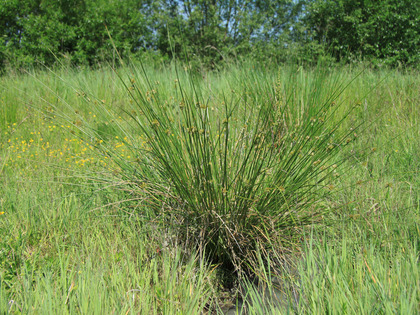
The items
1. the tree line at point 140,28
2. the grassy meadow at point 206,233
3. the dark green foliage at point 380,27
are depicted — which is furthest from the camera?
the dark green foliage at point 380,27

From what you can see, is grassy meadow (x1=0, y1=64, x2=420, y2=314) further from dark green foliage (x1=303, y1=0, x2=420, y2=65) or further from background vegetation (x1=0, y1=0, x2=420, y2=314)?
dark green foliage (x1=303, y1=0, x2=420, y2=65)

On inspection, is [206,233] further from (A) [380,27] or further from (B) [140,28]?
(A) [380,27]

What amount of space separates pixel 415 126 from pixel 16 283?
330cm

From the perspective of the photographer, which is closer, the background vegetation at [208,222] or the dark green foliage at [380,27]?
the background vegetation at [208,222]

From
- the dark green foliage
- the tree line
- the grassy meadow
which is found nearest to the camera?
the grassy meadow

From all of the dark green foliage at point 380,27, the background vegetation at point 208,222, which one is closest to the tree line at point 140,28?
the dark green foliage at point 380,27

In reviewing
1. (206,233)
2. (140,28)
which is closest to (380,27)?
(140,28)

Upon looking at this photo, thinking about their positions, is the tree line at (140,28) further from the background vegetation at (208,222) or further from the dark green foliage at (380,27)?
the background vegetation at (208,222)

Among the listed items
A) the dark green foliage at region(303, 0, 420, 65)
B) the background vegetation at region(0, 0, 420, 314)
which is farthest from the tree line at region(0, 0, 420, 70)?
the background vegetation at region(0, 0, 420, 314)

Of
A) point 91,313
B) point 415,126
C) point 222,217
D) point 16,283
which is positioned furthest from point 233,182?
point 415,126

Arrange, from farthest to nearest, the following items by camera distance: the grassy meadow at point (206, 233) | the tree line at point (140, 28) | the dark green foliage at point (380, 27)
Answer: the dark green foliage at point (380, 27) → the tree line at point (140, 28) → the grassy meadow at point (206, 233)

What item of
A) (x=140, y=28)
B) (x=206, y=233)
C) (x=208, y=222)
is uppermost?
(x=140, y=28)

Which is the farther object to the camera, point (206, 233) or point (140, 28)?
point (140, 28)

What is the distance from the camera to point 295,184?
1.75m
